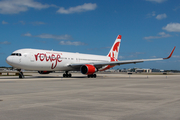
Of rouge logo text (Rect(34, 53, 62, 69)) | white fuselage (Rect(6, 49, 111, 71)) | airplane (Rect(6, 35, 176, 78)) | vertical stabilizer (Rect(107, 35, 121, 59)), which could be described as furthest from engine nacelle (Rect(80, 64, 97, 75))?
vertical stabilizer (Rect(107, 35, 121, 59))

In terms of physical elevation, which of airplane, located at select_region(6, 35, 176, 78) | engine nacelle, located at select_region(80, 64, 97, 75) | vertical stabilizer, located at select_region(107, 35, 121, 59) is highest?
vertical stabilizer, located at select_region(107, 35, 121, 59)

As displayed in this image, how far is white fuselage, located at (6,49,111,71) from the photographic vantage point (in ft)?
87.1

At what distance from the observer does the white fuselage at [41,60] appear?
87.1 ft

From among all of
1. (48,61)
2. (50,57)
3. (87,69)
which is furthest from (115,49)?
(48,61)

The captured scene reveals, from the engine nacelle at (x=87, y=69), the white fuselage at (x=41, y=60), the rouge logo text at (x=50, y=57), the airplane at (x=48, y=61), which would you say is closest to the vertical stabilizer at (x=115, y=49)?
the airplane at (x=48, y=61)

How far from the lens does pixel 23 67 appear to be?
27.1 meters

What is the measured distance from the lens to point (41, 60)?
93.4ft

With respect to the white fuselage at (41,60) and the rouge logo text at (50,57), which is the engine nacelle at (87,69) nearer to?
the white fuselage at (41,60)

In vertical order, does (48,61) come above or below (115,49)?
below

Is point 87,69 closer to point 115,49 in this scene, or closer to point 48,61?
point 48,61

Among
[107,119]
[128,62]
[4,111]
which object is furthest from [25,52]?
[107,119]

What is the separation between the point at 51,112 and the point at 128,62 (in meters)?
29.2

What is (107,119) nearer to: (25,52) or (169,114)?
(169,114)

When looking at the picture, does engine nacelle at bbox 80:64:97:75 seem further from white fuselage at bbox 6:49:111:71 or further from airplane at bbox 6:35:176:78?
white fuselage at bbox 6:49:111:71
